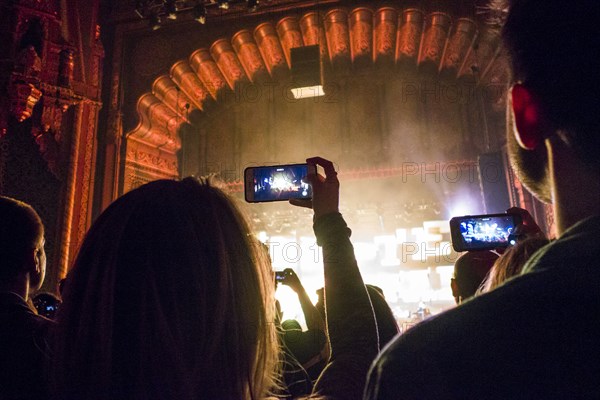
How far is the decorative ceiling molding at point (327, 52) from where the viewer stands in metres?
6.62

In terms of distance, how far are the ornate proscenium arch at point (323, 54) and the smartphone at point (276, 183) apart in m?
5.51

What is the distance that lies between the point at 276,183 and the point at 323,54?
6510mm

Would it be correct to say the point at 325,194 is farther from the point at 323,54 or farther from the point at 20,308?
the point at 323,54

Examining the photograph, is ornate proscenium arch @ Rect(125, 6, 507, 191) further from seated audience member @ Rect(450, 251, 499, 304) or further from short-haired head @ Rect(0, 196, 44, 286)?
short-haired head @ Rect(0, 196, 44, 286)

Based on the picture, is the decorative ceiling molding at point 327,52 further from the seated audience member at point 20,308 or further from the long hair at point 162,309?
the long hair at point 162,309

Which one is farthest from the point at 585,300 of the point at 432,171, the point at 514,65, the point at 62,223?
the point at 432,171

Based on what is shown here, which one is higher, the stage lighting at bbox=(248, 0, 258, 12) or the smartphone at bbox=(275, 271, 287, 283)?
the stage lighting at bbox=(248, 0, 258, 12)

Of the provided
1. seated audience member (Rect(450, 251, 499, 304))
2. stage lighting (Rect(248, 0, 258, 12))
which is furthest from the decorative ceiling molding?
seated audience member (Rect(450, 251, 499, 304))

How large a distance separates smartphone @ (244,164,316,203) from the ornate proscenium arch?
551 centimetres

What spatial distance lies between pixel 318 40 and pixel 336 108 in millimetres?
1705

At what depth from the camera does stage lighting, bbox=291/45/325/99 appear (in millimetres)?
6211

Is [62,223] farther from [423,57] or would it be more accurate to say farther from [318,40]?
[423,57]

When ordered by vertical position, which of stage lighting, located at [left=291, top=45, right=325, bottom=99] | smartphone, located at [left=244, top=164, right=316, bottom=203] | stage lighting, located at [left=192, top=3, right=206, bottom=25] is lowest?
smartphone, located at [left=244, top=164, right=316, bottom=203]

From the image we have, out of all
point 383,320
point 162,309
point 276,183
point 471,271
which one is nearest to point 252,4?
point 276,183
